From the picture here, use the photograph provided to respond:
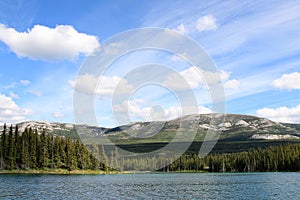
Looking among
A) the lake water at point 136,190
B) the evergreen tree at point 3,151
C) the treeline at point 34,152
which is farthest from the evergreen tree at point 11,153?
the lake water at point 136,190

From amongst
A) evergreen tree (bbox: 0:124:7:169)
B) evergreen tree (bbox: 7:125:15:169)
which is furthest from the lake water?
evergreen tree (bbox: 0:124:7:169)

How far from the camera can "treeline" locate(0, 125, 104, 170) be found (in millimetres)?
117250

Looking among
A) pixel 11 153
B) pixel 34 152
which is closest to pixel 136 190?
pixel 34 152

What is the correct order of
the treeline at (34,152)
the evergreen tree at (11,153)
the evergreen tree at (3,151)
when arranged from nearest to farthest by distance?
1. the evergreen tree at (3,151)
2. the evergreen tree at (11,153)
3. the treeline at (34,152)

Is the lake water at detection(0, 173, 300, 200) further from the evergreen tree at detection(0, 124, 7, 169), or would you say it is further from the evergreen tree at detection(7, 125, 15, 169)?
the evergreen tree at detection(0, 124, 7, 169)

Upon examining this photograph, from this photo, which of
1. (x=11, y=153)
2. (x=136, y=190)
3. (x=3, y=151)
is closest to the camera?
(x=136, y=190)

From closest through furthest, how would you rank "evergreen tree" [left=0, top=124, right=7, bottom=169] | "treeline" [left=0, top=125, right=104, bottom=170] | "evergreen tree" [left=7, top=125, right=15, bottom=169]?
"evergreen tree" [left=0, top=124, right=7, bottom=169], "evergreen tree" [left=7, top=125, right=15, bottom=169], "treeline" [left=0, top=125, right=104, bottom=170]

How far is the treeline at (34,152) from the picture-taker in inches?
4616

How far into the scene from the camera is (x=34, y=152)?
12094cm

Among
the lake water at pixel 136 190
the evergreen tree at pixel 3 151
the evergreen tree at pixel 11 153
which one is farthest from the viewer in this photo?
the evergreen tree at pixel 11 153

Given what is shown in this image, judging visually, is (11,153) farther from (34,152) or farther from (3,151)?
(34,152)

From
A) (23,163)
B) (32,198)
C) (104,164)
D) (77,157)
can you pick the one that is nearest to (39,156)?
(23,163)

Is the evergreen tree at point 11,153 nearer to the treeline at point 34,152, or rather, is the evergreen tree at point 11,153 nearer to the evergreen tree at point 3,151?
the treeline at point 34,152

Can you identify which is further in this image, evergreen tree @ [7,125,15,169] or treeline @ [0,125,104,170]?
treeline @ [0,125,104,170]
